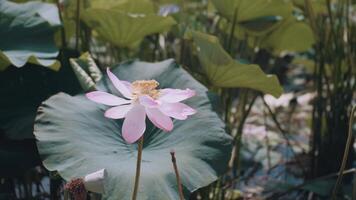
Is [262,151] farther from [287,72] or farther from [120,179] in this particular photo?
[287,72]

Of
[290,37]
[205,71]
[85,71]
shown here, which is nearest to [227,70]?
[205,71]

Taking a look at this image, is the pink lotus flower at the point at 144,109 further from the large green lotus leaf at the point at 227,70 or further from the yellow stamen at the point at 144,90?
the large green lotus leaf at the point at 227,70

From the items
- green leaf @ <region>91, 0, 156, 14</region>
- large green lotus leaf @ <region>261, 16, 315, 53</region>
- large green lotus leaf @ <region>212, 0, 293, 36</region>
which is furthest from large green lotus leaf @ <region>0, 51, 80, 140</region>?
large green lotus leaf @ <region>261, 16, 315, 53</region>

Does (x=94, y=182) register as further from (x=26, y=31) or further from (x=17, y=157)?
(x=26, y=31)

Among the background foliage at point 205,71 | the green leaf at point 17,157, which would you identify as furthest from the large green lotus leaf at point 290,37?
the green leaf at point 17,157

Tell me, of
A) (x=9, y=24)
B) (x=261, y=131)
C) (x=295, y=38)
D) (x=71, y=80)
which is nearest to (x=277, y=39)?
(x=295, y=38)
